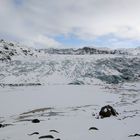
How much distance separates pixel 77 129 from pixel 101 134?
2.62 meters

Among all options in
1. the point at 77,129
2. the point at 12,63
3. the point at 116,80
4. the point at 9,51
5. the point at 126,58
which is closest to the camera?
the point at 77,129

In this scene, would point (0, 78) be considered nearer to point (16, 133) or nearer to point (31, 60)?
point (31, 60)

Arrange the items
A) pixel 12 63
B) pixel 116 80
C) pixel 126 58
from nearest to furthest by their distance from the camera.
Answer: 1. pixel 116 80
2. pixel 12 63
3. pixel 126 58

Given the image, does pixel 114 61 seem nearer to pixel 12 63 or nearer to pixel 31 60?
pixel 31 60

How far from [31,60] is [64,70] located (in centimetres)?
2516

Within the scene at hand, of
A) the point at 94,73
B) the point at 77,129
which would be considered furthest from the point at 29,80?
the point at 77,129

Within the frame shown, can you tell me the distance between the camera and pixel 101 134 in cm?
1881

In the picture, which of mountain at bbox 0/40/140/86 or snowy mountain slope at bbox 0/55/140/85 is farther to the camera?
snowy mountain slope at bbox 0/55/140/85

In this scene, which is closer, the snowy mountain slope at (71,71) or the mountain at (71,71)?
the mountain at (71,71)

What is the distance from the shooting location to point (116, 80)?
125 m

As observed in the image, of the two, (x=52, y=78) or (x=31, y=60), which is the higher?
(x=31, y=60)

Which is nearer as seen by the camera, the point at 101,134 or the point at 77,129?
the point at 101,134

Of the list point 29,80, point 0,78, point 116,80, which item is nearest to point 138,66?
point 116,80

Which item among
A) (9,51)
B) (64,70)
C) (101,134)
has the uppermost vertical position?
(9,51)
